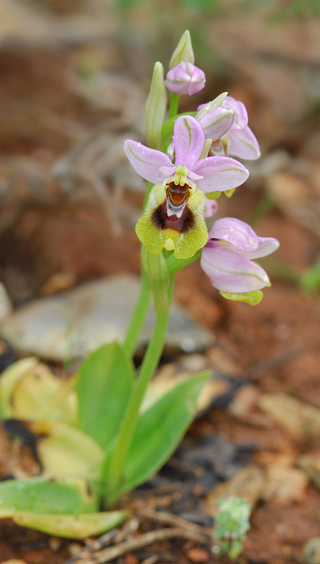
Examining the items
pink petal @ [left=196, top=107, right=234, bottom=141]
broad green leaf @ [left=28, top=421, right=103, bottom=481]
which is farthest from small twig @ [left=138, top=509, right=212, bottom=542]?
pink petal @ [left=196, top=107, right=234, bottom=141]

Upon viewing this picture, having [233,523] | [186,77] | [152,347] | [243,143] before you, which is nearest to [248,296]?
[152,347]

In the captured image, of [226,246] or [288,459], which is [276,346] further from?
[226,246]

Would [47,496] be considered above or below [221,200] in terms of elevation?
above

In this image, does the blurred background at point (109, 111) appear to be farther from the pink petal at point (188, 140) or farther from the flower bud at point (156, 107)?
the pink petal at point (188, 140)

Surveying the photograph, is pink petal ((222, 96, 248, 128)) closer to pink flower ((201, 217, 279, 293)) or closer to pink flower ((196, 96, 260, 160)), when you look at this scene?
pink flower ((196, 96, 260, 160))

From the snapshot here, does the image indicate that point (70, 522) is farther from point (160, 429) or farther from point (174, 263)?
point (174, 263)

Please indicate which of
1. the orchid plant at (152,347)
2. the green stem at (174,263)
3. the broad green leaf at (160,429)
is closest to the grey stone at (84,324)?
the orchid plant at (152,347)
